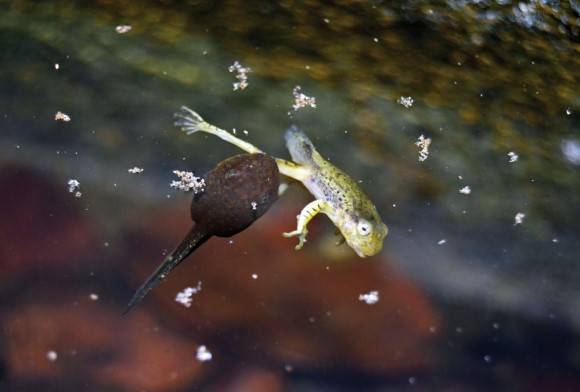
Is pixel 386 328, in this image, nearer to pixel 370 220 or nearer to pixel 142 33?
pixel 370 220

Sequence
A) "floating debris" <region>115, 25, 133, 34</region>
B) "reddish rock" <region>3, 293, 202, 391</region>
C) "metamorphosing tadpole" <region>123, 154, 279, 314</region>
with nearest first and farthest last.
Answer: "reddish rock" <region>3, 293, 202, 391</region>, "metamorphosing tadpole" <region>123, 154, 279, 314</region>, "floating debris" <region>115, 25, 133, 34</region>

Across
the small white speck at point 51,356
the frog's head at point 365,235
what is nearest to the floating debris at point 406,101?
the frog's head at point 365,235

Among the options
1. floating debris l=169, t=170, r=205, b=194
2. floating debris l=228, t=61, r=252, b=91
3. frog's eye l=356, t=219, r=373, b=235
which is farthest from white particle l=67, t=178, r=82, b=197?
frog's eye l=356, t=219, r=373, b=235

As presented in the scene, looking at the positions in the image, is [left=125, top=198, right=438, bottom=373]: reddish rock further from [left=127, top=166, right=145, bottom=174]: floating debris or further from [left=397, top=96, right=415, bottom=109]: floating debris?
[left=397, top=96, right=415, bottom=109]: floating debris

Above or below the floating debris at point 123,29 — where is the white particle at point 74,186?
below

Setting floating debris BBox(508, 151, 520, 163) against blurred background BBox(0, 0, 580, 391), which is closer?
blurred background BBox(0, 0, 580, 391)

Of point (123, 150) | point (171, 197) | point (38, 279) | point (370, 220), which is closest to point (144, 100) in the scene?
point (123, 150)

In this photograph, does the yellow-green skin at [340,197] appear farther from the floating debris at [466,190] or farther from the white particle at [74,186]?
the white particle at [74,186]
